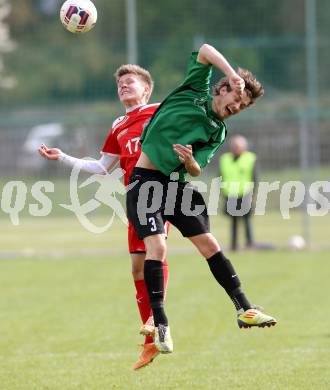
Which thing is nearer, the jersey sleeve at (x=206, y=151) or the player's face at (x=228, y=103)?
the player's face at (x=228, y=103)

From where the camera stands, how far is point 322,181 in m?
20.1

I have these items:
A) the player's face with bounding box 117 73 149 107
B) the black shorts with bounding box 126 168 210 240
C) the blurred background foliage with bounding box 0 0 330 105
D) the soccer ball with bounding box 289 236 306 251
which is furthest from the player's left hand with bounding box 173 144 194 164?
the blurred background foliage with bounding box 0 0 330 105

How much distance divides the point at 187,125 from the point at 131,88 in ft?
3.36

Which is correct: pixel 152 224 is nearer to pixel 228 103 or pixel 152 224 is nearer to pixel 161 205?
pixel 161 205

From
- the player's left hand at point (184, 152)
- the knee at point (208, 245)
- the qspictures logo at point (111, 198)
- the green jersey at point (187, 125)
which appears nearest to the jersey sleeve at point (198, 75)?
the green jersey at point (187, 125)

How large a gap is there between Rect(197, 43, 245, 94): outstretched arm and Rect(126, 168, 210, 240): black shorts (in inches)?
36.1

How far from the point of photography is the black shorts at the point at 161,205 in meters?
6.96

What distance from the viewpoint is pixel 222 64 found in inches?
255

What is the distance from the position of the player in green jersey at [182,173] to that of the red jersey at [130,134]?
552mm

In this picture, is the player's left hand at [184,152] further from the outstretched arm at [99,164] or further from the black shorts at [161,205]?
the outstretched arm at [99,164]

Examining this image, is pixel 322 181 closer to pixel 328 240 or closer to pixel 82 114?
pixel 328 240

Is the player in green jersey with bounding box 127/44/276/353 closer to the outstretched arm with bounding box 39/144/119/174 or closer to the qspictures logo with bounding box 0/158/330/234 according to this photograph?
the outstretched arm with bounding box 39/144/119/174

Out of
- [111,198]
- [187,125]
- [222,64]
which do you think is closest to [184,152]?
[187,125]

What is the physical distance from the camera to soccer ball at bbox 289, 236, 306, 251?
61.8 feet
